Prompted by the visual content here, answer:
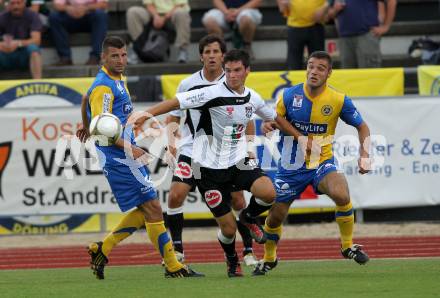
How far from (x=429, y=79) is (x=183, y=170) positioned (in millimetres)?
5136

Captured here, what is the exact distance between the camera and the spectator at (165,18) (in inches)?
646

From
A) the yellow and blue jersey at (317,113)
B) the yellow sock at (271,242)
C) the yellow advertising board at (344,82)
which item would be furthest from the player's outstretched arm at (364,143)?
the yellow advertising board at (344,82)

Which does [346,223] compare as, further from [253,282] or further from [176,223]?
[176,223]

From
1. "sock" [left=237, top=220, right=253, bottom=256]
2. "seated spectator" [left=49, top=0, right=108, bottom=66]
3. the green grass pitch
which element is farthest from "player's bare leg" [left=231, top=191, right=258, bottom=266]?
"seated spectator" [left=49, top=0, right=108, bottom=66]

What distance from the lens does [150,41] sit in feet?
54.8

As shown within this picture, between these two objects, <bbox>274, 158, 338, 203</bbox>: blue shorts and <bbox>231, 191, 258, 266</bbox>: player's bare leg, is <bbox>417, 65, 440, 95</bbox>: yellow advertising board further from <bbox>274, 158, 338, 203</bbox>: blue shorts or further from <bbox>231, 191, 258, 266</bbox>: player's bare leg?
<bbox>274, 158, 338, 203</bbox>: blue shorts

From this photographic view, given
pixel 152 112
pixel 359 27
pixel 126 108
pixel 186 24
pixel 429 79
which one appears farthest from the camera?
pixel 186 24

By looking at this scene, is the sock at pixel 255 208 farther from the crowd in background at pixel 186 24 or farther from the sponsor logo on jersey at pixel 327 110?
the crowd in background at pixel 186 24

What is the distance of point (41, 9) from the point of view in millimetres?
A: 16953

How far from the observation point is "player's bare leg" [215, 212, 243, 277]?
9188 mm

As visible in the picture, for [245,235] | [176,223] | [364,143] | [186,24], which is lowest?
[245,235]

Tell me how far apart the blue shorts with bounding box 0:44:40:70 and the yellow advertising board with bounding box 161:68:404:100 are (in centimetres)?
293

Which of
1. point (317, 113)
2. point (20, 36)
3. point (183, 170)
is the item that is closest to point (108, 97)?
point (183, 170)

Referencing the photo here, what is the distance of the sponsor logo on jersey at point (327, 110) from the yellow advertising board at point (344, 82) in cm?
407
